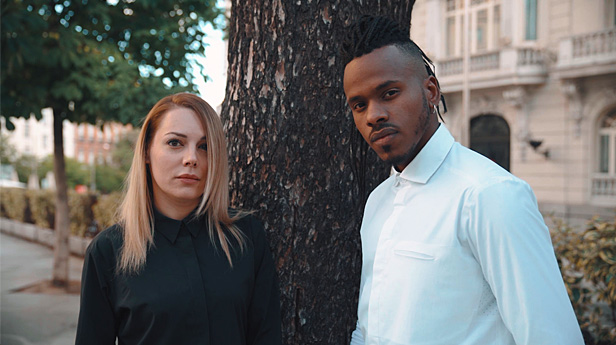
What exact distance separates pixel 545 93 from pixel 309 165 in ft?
56.9

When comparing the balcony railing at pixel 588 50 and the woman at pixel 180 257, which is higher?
the balcony railing at pixel 588 50

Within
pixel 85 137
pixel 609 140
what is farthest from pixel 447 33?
pixel 85 137

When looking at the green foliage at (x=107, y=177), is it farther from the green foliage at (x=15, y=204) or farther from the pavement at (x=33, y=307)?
the pavement at (x=33, y=307)

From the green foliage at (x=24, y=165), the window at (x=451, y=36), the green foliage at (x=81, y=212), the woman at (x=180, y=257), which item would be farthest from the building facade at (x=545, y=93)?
the green foliage at (x=24, y=165)

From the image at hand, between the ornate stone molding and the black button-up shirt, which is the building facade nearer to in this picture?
the ornate stone molding

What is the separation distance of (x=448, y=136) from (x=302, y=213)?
1.02m

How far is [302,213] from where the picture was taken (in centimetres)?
235

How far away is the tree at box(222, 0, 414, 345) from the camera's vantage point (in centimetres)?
235

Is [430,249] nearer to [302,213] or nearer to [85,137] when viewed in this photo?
[302,213]

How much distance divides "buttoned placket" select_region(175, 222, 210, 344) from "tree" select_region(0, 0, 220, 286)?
509 cm

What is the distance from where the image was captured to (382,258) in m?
1.48

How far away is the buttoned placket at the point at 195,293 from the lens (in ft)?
6.20

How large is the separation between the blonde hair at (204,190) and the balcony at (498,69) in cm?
1726

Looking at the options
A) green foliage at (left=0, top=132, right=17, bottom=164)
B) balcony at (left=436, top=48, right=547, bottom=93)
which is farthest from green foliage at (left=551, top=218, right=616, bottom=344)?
green foliage at (left=0, top=132, right=17, bottom=164)
